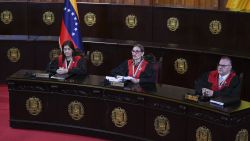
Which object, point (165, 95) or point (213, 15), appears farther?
point (213, 15)

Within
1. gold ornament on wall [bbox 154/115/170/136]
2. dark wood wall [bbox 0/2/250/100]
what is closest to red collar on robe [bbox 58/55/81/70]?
dark wood wall [bbox 0/2/250/100]

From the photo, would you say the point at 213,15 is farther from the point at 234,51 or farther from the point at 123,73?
the point at 123,73

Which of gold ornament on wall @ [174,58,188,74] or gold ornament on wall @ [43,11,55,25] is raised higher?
gold ornament on wall @ [43,11,55,25]

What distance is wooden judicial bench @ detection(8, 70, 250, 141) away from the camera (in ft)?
19.4

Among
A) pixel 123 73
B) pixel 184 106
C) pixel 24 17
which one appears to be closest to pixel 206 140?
pixel 184 106

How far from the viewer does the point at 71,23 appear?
29.1ft

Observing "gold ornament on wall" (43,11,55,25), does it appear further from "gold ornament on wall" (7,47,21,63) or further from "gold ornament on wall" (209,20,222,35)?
"gold ornament on wall" (209,20,222,35)

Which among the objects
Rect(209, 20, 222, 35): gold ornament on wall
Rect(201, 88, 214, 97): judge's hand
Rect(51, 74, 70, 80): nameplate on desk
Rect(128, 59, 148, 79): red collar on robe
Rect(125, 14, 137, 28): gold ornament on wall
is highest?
Rect(125, 14, 137, 28): gold ornament on wall

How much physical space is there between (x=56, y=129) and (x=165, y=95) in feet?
5.64

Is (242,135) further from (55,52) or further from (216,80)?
(55,52)

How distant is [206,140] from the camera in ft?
19.5

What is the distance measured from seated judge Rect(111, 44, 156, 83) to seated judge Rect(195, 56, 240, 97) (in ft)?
2.24

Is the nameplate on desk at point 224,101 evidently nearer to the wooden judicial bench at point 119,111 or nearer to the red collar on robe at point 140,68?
the wooden judicial bench at point 119,111

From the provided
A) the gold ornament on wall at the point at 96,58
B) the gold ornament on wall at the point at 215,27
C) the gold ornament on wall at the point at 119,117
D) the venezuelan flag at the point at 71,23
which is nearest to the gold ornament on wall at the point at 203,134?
the gold ornament on wall at the point at 119,117
